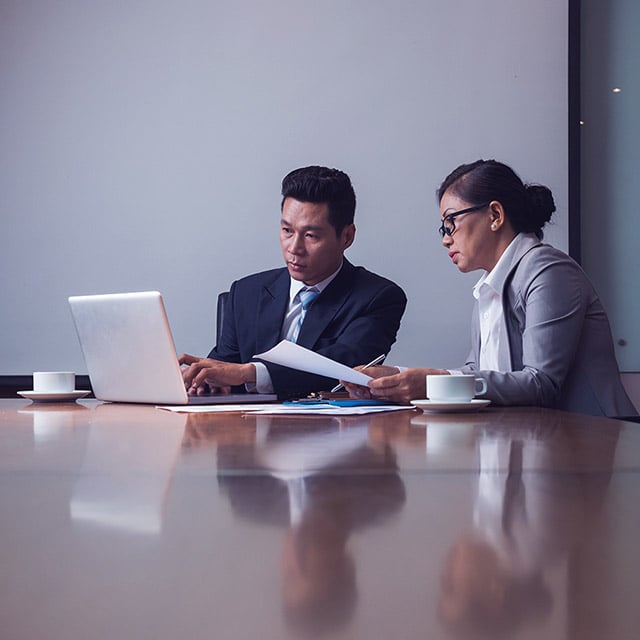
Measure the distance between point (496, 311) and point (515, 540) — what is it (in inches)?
77.8

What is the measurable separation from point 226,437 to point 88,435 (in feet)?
0.62

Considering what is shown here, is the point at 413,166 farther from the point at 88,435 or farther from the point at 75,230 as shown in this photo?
the point at 88,435

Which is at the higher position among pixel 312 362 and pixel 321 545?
pixel 321 545

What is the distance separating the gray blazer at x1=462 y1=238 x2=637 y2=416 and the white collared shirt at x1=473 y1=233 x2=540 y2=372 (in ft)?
0.07

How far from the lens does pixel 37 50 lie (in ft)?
12.7

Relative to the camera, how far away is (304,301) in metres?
2.99

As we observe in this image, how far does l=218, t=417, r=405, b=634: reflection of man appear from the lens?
0.85 ft

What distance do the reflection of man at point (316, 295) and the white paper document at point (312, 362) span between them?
1.02 meters

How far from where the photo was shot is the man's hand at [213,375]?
6.99 ft

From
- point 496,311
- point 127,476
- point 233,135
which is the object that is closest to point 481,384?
point 496,311

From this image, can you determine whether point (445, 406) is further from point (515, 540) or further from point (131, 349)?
point (515, 540)

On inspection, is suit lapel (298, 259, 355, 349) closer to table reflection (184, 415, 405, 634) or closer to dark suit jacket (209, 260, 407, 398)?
dark suit jacket (209, 260, 407, 398)

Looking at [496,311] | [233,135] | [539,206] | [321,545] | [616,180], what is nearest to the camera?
[321,545]

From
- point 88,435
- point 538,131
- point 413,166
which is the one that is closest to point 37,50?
point 413,166
